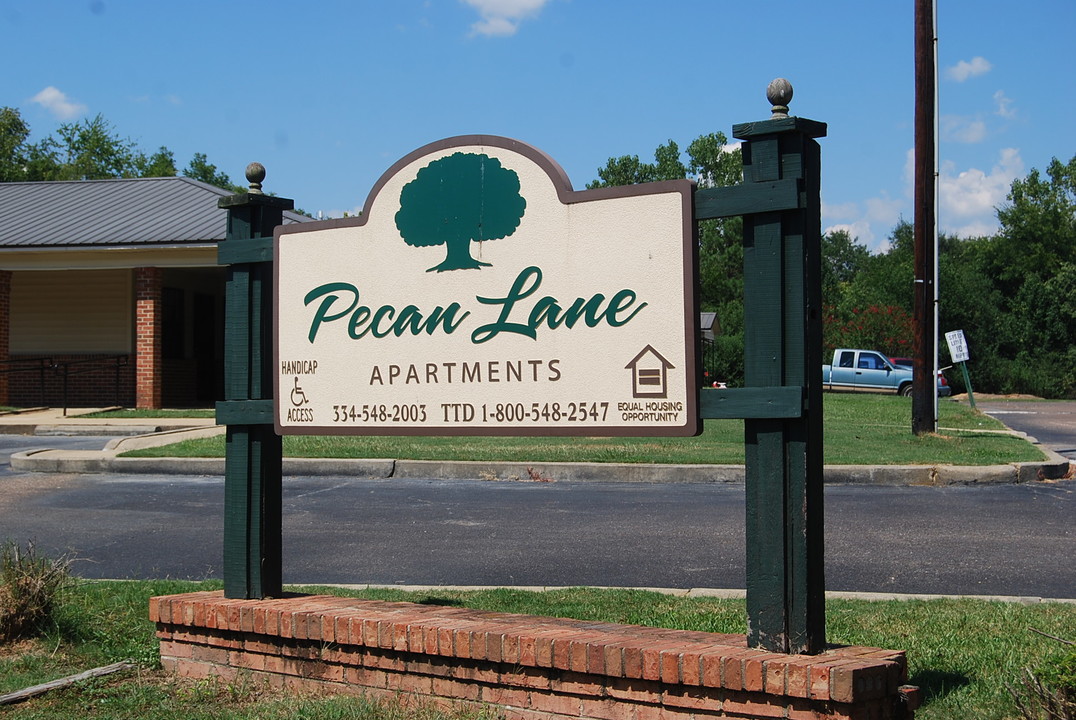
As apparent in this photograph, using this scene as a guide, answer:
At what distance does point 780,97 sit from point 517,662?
7.43 ft

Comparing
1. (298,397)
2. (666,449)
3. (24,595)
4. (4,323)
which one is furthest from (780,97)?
(4,323)

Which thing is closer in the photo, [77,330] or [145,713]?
[145,713]

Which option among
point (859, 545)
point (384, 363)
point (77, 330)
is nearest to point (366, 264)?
point (384, 363)

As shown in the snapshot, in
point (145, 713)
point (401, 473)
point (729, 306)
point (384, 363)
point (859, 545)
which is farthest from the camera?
point (729, 306)

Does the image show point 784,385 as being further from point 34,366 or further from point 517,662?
point 34,366

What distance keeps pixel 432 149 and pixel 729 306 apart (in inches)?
1627

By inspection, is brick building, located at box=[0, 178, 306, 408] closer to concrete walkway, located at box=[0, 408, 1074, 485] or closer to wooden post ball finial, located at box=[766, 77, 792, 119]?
concrete walkway, located at box=[0, 408, 1074, 485]

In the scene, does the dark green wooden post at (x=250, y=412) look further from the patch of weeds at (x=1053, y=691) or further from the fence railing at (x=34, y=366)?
the fence railing at (x=34, y=366)

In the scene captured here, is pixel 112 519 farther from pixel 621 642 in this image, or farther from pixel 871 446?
pixel 871 446

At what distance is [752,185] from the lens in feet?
12.7

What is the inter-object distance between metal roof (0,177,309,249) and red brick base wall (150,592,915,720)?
54.1 ft

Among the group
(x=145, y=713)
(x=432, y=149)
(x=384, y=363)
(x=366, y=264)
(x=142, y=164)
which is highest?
(x=142, y=164)

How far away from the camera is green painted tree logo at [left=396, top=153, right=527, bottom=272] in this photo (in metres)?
4.46

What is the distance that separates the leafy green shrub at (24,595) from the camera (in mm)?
5496
